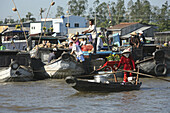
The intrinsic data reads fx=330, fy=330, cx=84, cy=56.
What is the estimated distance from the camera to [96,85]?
A: 32.4ft

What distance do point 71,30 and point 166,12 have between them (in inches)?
887

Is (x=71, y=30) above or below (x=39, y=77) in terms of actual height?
above

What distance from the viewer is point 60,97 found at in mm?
9789

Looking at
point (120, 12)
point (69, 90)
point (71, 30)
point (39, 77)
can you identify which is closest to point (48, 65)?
point (39, 77)

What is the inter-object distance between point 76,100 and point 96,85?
0.96 meters

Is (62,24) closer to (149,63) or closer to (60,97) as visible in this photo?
(149,63)

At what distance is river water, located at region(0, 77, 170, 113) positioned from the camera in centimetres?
809

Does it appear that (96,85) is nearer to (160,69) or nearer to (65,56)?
(65,56)

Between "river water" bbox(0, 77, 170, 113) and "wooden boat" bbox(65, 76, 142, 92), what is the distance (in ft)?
0.54

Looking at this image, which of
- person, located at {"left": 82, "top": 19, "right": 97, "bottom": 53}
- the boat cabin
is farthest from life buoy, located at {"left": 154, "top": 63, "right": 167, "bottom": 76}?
the boat cabin

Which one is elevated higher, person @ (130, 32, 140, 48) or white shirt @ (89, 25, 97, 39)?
white shirt @ (89, 25, 97, 39)

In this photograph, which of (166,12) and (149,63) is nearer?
(149,63)

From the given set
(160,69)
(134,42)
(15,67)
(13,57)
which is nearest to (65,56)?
(15,67)

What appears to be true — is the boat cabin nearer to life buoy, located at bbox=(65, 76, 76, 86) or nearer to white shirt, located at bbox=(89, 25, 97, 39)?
white shirt, located at bbox=(89, 25, 97, 39)
